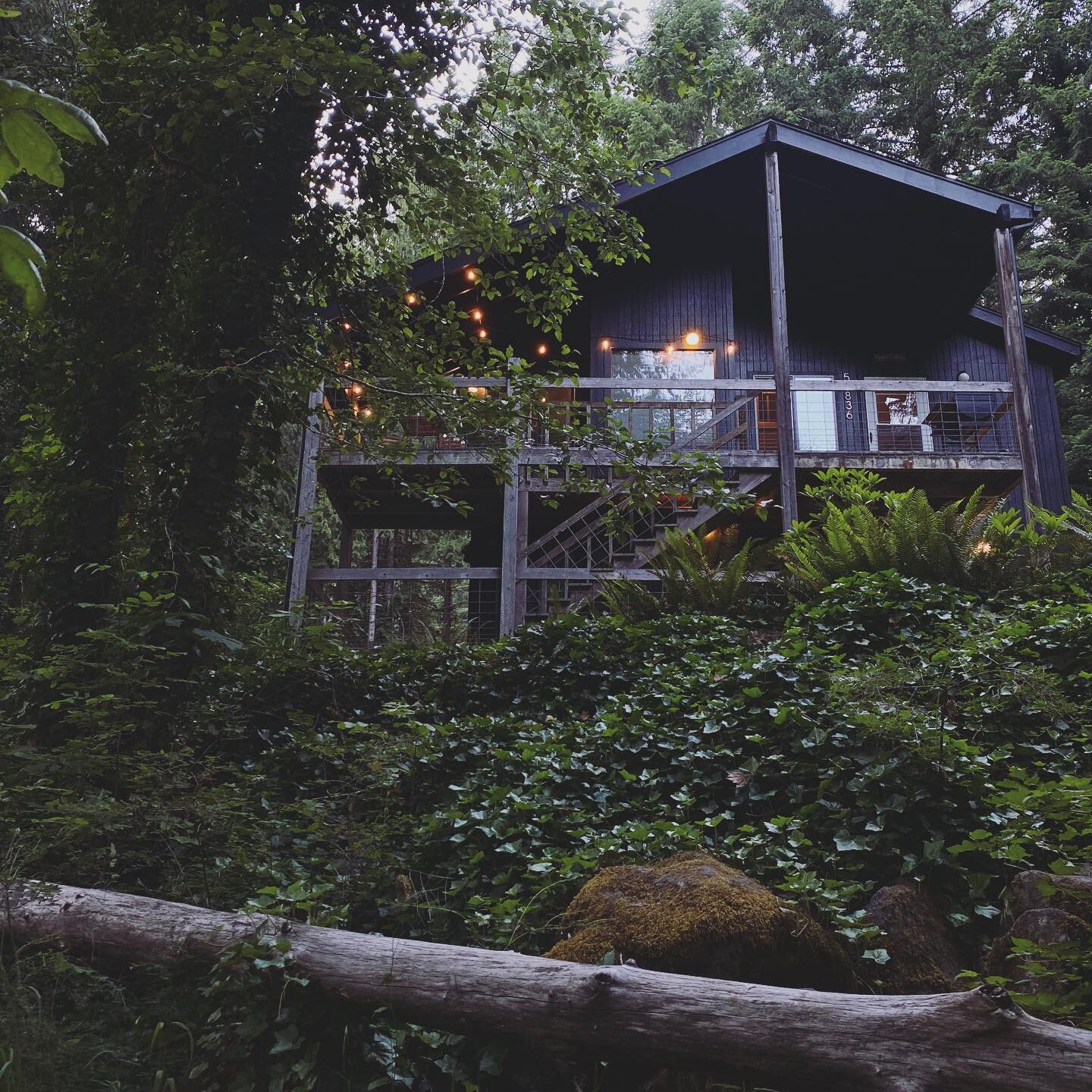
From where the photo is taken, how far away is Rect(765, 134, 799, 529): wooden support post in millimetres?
10844

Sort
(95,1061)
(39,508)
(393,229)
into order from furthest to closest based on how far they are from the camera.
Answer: (393,229) < (39,508) < (95,1061)

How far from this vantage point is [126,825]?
3.28 metres

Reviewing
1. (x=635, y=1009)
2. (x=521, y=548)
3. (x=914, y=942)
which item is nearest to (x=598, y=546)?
(x=521, y=548)

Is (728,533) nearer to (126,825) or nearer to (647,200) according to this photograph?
(126,825)

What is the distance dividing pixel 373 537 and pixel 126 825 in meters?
18.7

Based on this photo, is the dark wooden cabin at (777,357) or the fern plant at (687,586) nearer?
the fern plant at (687,586)

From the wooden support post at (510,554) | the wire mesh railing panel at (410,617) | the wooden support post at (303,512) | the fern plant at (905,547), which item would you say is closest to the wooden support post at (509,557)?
the wooden support post at (510,554)

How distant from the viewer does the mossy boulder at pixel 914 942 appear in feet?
9.60

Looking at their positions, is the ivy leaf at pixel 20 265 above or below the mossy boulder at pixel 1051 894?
above

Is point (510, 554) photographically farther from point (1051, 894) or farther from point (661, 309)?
point (1051, 894)

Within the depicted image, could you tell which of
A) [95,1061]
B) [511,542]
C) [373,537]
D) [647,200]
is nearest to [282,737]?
[95,1061]

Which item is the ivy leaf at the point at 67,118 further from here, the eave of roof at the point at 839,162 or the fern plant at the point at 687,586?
the eave of roof at the point at 839,162

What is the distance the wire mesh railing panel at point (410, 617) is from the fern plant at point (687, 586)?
4.96ft

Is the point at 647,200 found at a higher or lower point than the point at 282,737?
higher
